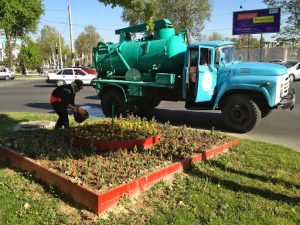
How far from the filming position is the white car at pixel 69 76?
78.4 feet

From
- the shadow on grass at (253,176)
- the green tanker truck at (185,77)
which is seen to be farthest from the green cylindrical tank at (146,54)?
the shadow on grass at (253,176)

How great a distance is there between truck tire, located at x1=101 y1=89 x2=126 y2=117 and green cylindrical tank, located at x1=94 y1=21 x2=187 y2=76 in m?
Answer: 0.75

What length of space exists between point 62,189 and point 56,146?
58.5 inches

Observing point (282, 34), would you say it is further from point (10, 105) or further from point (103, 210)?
point (103, 210)

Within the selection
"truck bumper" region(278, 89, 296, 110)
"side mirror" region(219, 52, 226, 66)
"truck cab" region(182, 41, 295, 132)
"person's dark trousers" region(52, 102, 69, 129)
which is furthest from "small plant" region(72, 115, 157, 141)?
"truck bumper" region(278, 89, 296, 110)

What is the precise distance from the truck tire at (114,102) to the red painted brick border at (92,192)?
5.22 m

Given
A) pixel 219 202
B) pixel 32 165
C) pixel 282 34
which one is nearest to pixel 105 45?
pixel 32 165

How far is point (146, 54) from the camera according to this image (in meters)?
10.4

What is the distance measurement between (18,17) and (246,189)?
45.1 m

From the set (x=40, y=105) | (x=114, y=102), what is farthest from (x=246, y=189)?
(x=40, y=105)

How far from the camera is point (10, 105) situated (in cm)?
1435

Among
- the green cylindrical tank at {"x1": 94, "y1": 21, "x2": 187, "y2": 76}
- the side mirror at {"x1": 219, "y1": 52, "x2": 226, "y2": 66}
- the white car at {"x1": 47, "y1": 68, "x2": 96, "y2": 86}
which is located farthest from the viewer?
the white car at {"x1": 47, "y1": 68, "x2": 96, "y2": 86}

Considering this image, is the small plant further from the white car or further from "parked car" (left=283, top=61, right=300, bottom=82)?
"parked car" (left=283, top=61, right=300, bottom=82)

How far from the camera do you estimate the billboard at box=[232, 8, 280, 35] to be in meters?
37.3
